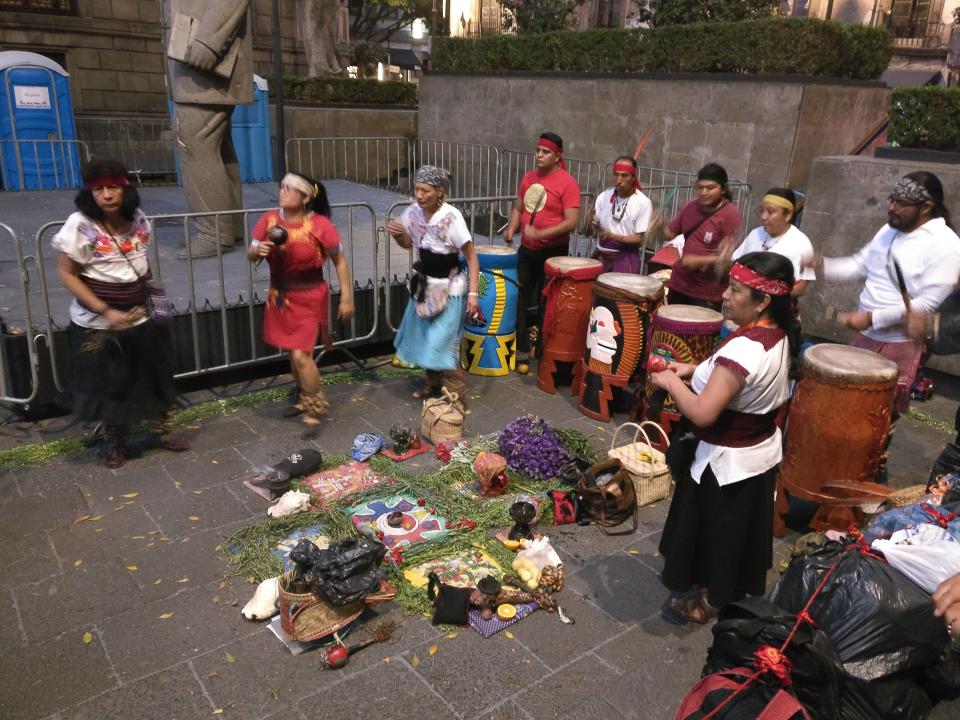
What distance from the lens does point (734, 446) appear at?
10.9 ft

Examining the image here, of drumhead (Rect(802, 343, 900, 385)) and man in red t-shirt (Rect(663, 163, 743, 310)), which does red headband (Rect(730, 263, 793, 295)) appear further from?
man in red t-shirt (Rect(663, 163, 743, 310))

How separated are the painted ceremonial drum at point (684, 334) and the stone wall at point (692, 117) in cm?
510

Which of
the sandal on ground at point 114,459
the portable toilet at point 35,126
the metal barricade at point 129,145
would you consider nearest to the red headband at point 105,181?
the sandal on ground at point 114,459

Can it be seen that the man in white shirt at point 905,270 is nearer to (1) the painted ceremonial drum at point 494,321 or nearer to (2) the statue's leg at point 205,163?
(1) the painted ceremonial drum at point 494,321

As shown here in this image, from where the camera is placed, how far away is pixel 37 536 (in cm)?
428

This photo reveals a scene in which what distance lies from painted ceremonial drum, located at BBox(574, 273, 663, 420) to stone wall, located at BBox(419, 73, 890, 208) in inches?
189

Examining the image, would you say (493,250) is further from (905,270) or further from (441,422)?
(905,270)

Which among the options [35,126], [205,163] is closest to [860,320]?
[205,163]

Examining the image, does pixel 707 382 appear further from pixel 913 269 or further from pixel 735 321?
pixel 913 269

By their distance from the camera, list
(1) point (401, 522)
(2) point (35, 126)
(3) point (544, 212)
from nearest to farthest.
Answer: (1) point (401, 522) → (3) point (544, 212) → (2) point (35, 126)

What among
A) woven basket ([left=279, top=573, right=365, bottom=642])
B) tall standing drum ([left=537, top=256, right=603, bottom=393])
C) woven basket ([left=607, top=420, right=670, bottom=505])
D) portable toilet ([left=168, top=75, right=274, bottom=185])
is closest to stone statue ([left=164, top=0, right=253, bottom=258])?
tall standing drum ([left=537, top=256, right=603, bottom=393])

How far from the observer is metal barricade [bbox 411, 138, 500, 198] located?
13898mm

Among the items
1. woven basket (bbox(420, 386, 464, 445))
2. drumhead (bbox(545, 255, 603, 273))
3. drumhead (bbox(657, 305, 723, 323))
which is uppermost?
drumhead (bbox(545, 255, 603, 273))

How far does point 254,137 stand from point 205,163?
6.11 metres
